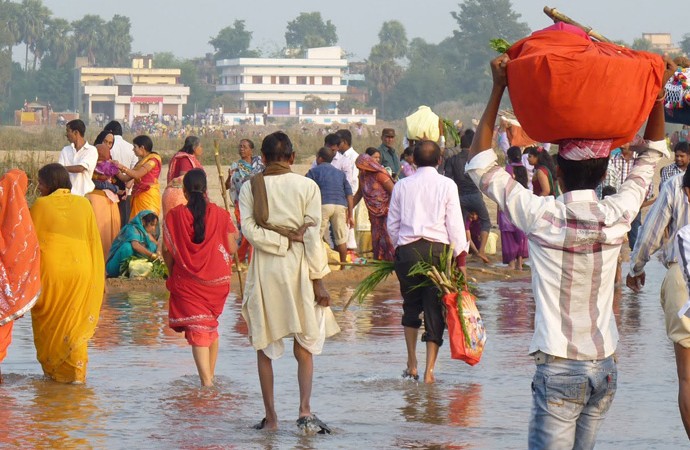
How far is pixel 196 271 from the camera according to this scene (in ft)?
31.6

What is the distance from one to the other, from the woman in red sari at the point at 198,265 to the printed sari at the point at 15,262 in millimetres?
925

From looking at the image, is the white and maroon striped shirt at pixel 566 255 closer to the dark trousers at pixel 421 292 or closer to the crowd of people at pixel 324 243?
the crowd of people at pixel 324 243

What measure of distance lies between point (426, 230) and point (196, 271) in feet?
5.08

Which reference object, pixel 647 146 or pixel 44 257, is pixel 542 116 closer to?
pixel 647 146

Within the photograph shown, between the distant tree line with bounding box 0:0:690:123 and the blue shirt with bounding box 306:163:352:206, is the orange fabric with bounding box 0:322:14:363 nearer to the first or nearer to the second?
the blue shirt with bounding box 306:163:352:206

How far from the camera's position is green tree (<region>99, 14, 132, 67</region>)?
176500 mm

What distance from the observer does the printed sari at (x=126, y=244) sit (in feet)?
52.5

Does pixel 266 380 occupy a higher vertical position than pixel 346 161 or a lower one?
lower

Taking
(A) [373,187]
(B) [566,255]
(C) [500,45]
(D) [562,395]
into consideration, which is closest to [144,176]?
(A) [373,187]

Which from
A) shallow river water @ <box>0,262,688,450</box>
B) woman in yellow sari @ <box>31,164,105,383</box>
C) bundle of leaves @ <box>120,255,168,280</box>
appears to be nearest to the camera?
shallow river water @ <box>0,262,688,450</box>

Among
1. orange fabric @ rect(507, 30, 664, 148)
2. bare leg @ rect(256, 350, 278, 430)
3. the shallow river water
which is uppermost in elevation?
orange fabric @ rect(507, 30, 664, 148)

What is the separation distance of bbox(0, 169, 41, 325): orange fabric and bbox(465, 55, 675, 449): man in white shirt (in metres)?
5.31

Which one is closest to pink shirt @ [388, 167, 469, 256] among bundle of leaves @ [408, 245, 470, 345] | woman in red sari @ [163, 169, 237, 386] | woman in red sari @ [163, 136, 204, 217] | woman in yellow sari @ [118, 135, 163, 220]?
bundle of leaves @ [408, 245, 470, 345]

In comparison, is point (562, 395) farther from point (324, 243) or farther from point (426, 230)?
point (324, 243)
